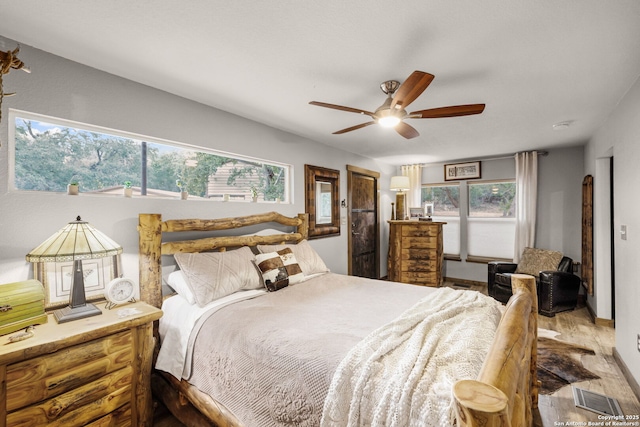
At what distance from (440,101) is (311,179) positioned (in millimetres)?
1888

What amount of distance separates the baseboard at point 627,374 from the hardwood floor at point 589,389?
26mm

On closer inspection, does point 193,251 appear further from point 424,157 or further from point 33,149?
point 424,157

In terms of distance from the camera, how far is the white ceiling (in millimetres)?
1471

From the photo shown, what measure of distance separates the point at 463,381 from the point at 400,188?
15.5 ft

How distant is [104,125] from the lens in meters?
2.13

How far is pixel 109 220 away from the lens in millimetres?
2139

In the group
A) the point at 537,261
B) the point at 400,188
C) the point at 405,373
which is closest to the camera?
the point at 405,373

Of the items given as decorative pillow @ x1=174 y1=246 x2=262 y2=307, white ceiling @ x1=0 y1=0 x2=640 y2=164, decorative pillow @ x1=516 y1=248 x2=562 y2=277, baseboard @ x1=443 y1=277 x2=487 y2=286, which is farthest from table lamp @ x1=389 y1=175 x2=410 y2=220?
decorative pillow @ x1=174 y1=246 x2=262 y2=307

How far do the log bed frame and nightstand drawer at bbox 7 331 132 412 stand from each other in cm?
48

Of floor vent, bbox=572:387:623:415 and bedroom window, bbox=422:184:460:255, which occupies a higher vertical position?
bedroom window, bbox=422:184:460:255

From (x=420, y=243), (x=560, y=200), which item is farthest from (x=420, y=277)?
(x=560, y=200)

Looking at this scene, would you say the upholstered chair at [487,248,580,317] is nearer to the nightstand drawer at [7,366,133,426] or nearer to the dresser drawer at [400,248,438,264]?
the dresser drawer at [400,248,438,264]

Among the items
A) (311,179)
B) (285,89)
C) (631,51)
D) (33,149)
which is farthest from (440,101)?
(33,149)

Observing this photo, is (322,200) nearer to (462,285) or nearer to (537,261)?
(462,285)
